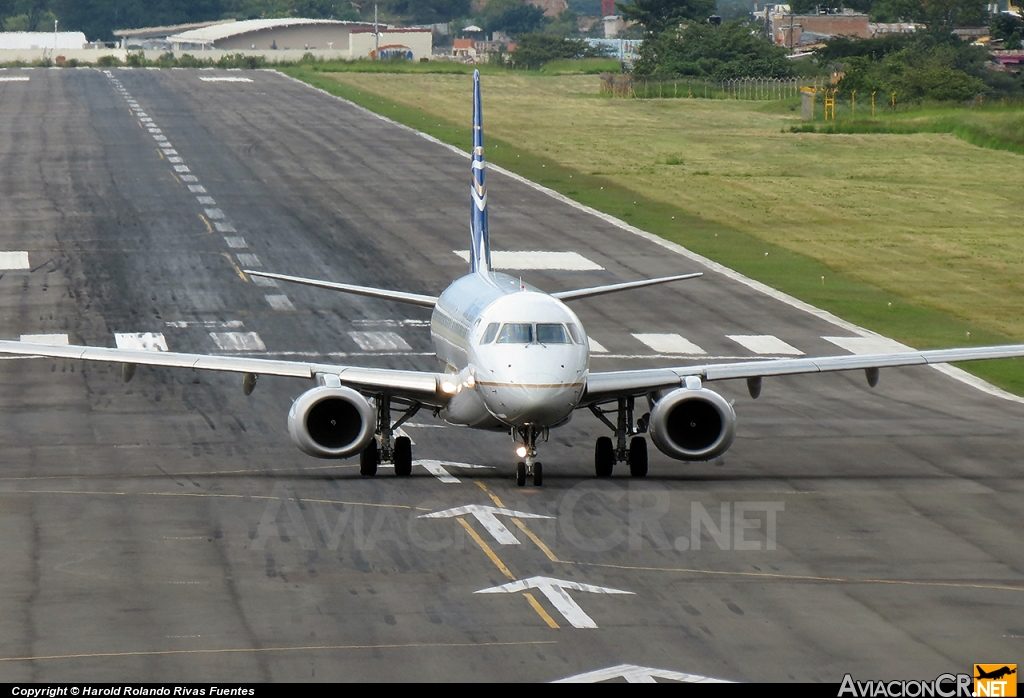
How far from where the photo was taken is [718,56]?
15525 cm

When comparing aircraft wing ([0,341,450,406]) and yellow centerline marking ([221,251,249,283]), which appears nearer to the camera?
aircraft wing ([0,341,450,406])

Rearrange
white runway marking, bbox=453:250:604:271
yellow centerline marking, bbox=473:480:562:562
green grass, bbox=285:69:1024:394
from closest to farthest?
yellow centerline marking, bbox=473:480:562:562 → green grass, bbox=285:69:1024:394 → white runway marking, bbox=453:250:604:271

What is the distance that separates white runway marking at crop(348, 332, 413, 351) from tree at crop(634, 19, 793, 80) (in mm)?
101466

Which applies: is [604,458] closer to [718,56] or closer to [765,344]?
[765,344]

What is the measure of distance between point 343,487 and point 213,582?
6.90 metres

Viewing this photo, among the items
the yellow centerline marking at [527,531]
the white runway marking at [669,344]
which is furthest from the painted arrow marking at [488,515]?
the white runway marking at [669,344]

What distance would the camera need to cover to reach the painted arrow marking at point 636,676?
20391mm

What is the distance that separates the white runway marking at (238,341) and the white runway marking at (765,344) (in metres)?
13.9

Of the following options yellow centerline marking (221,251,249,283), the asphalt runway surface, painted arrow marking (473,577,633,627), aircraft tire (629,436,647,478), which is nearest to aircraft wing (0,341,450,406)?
the asphalt runway surface

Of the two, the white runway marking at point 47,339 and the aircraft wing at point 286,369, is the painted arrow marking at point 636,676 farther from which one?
the white runway marking at point 47,339

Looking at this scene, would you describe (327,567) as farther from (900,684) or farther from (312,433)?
(900,684)

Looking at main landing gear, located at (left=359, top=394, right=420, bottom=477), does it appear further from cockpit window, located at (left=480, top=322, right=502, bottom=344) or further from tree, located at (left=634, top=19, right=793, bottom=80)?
tree, located at (left=634, top=19, right=793, bottom=80)

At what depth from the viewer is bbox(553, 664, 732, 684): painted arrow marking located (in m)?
20.4

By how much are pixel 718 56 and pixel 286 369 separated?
418 ft
